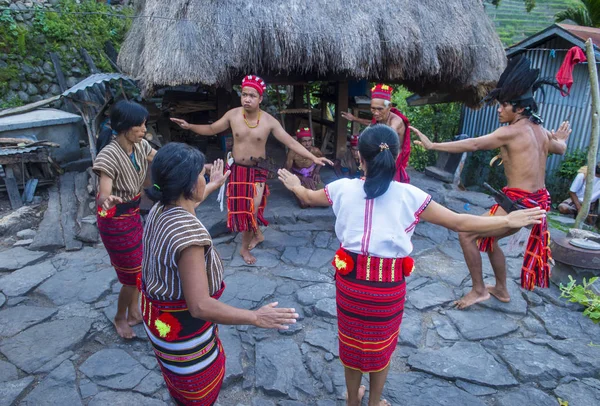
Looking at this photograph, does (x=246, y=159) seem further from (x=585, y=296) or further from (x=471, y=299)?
(x=585, y=296)

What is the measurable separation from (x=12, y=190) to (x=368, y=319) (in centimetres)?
626

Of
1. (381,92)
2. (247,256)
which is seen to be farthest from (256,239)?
(381,92)

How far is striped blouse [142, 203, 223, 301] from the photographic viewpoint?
178 cm

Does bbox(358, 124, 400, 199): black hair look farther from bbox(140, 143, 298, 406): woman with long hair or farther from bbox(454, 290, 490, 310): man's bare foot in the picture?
bbox(454, 290, 490, 310): man's bare foot

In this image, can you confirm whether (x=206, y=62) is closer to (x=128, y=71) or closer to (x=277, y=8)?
(x=277, y=8)

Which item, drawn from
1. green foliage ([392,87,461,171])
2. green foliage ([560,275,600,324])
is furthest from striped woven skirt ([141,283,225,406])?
green foliage ([392,87,461,171])

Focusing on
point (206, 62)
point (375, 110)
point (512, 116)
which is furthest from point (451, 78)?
point (206, 62)

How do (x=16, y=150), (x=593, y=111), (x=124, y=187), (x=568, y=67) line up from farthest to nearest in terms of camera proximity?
(x=16, y=150) < (x=593, y=111) < (x=568, y=67) < (x=124, y=187)

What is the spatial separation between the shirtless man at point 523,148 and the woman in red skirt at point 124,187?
2391mm

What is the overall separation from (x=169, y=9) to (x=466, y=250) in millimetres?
4606

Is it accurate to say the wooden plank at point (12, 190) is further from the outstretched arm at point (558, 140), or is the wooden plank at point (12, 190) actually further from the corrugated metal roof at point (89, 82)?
the outstretched arm at point (558, 140)

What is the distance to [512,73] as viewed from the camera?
3463mm

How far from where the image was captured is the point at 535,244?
3652mm

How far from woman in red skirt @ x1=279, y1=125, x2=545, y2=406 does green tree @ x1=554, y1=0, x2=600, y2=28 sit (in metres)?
12.3
